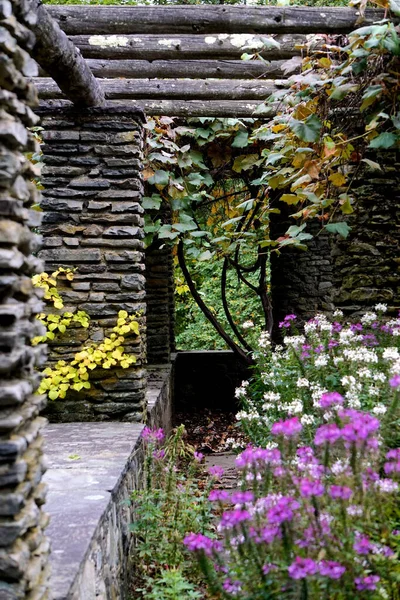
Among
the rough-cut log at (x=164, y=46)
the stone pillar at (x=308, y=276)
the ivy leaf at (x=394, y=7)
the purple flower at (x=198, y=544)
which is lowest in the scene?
the purple flower at (x=198, y=544)

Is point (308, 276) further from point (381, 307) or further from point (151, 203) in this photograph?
point (381, 307)

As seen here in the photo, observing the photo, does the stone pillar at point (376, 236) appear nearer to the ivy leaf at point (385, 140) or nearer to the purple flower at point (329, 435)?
the ivy leaf at point (385, 140)

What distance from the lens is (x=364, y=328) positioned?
15.4 feet

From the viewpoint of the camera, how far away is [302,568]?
1697 mm

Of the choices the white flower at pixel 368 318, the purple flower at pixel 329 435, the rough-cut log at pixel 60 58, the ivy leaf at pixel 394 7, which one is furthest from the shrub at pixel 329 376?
the rough-cut log at pixel 60 58

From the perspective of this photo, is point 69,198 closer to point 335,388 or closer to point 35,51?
point 35,51

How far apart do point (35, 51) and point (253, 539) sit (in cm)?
244

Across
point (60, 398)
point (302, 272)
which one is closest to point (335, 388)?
point (60, 398)

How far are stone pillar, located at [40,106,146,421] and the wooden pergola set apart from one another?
8.7 inches

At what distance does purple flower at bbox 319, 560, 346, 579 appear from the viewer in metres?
1.70

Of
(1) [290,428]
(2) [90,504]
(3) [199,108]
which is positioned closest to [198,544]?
(1) [290,428]

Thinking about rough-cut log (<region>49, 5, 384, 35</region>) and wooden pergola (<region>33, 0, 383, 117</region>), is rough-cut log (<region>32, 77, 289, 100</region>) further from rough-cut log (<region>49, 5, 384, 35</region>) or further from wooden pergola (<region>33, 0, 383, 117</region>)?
rough-cut log (<region>49, 5, 384, 35</region>)

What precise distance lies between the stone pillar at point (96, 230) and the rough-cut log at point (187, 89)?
33cm

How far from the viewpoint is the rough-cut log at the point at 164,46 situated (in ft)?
13.2
